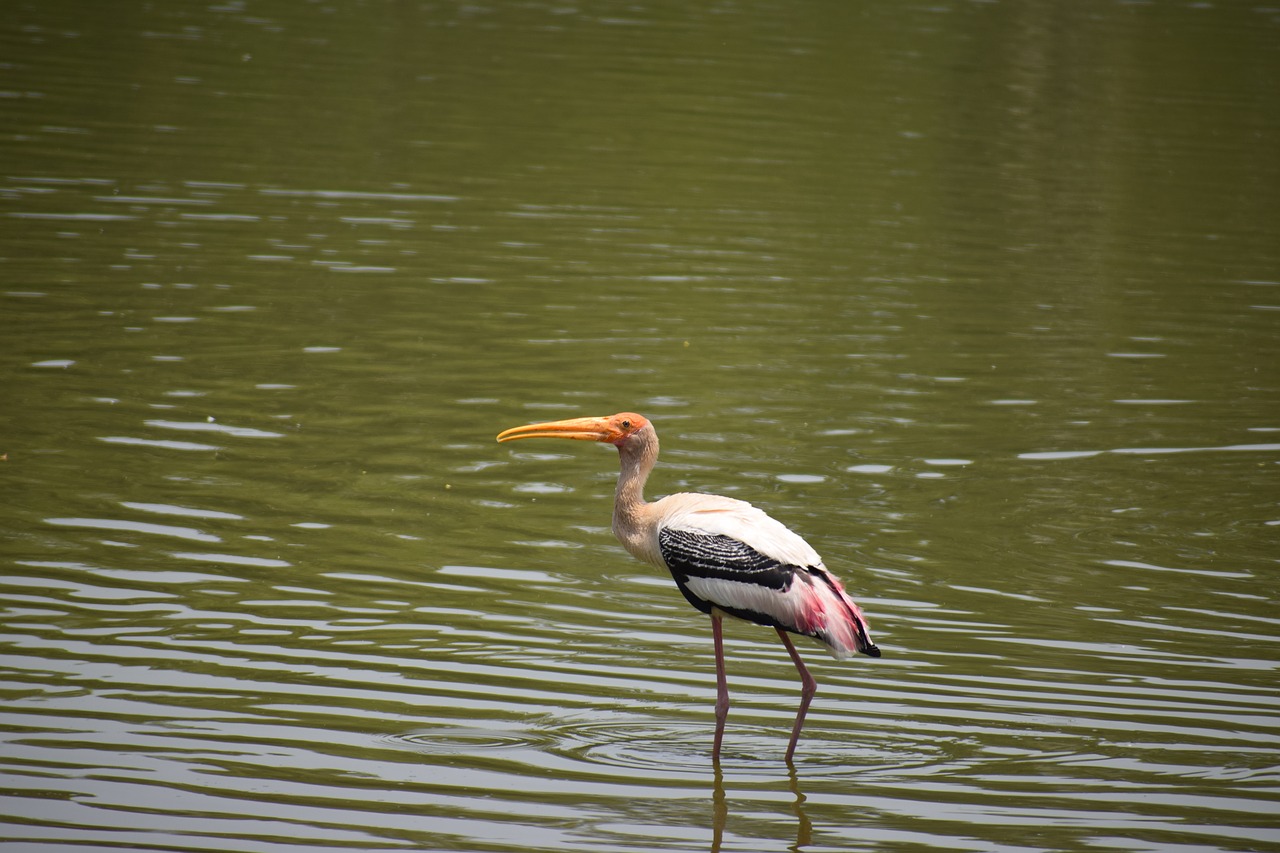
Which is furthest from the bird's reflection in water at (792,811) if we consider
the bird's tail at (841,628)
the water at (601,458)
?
the bird's tail at (841,628)

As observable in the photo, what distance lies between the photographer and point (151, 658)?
8.70m

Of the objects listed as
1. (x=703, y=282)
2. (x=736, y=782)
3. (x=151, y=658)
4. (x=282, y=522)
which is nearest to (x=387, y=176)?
(x=703, y=282)

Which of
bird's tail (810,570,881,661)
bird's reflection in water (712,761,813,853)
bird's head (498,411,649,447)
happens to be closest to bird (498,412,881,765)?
bird's tail (810,570,881,661)

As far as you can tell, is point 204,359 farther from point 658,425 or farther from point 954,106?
point 954,106

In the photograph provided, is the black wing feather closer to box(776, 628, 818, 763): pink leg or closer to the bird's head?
box(776, 628, 818, 763): pink leg

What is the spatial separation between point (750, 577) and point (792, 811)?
39.5 inches

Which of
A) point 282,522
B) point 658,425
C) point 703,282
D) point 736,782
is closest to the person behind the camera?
point 736,782

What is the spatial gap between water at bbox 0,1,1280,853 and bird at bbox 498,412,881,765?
0.53 metres

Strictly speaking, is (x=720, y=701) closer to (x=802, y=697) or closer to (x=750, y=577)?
(x=802, y=697)

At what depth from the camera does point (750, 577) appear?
7879 millimetres

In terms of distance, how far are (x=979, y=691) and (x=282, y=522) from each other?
435 centimetres

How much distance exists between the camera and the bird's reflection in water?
7.20 metres

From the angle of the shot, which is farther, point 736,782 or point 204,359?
point 204,359

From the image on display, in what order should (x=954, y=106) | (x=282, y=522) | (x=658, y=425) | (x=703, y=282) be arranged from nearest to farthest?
(x=282, y=522)
(x=658, y=425)
(x=703, y=282)
(x=954, y=106)
